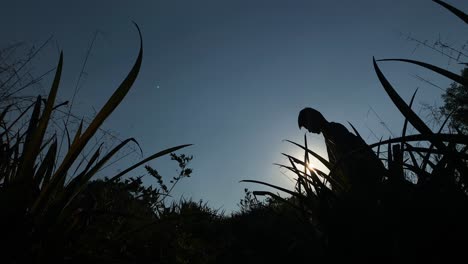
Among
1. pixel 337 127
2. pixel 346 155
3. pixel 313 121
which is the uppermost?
pixel 313 121

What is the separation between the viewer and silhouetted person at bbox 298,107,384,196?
1.30m

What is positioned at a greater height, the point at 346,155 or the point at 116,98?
the point at 116,98

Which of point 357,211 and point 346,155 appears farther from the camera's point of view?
point 357,211

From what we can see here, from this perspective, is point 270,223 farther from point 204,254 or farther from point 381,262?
point 381,262

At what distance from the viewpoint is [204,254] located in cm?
249

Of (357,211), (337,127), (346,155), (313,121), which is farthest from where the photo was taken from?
(313,121)

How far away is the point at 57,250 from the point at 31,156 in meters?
0.34

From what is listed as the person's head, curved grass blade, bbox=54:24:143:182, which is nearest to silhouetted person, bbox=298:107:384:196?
the person's head

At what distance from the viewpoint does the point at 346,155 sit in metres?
1.01

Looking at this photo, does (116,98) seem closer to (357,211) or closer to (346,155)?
(346,155)

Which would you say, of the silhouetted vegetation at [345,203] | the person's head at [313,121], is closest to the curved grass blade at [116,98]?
the silhouetted vegetation at [345,203]

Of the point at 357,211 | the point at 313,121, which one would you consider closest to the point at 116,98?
the point at 357,211

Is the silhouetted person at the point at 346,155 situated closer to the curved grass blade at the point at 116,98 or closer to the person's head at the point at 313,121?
the person's head at the point at 313,121

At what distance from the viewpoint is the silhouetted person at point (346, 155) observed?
4.27ft
